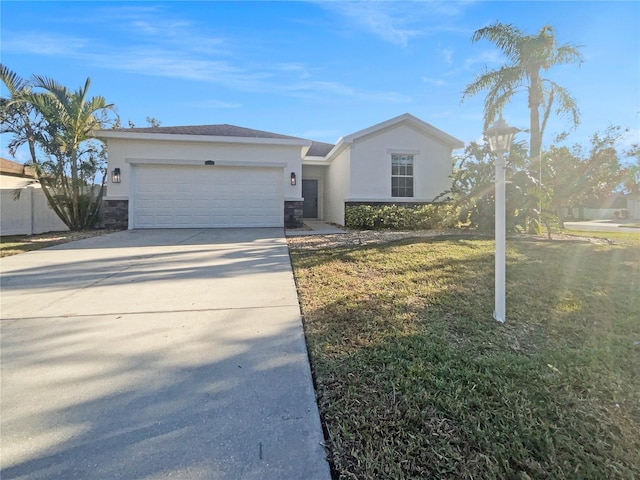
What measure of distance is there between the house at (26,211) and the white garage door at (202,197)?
364 centimetres

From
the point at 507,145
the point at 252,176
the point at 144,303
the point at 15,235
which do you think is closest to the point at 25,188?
the point at 15,235

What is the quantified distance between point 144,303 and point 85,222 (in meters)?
10.5

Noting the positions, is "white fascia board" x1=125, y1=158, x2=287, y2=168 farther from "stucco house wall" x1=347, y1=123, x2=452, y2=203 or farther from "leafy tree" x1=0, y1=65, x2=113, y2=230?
"stucco house wall" x1=347, y1=123, x2=452, y2=203

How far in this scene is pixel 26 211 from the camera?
38.1 ft

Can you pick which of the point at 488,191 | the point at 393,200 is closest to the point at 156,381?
the point at 488,191

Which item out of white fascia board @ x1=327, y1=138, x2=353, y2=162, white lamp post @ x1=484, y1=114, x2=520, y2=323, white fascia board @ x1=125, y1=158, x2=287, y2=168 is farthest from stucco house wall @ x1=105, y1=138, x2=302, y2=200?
white lamp post @ x1=484, y1=114, x2=520, y2=323

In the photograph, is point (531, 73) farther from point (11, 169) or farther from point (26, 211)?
point (11, 169)

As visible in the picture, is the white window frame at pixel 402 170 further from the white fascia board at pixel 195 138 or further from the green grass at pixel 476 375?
the green grass at pixel 476 375

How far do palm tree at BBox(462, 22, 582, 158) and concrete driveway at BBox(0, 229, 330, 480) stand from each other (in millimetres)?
10954

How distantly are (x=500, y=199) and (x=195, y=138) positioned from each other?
37.0ft

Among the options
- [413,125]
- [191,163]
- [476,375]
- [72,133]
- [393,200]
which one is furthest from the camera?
[393,200]

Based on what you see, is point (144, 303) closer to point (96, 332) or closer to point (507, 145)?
point (96, 332)

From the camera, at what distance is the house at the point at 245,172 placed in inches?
464

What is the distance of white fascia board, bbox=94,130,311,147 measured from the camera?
37.9 feet
